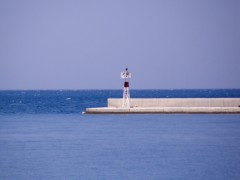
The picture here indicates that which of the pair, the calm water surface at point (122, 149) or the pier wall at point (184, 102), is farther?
the pier wall at point (184, 102)

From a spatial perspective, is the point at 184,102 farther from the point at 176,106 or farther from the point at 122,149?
the point at 122,149

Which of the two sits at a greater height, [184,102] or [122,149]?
[184,102]

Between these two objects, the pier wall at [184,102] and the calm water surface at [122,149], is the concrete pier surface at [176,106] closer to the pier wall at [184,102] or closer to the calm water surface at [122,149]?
the pier wall at [184,102]

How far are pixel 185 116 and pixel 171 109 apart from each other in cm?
126

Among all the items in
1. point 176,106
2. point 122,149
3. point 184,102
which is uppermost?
point 184,102

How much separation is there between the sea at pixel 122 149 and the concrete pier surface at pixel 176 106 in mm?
3739

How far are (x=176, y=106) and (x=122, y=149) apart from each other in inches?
1026

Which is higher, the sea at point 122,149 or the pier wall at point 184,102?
the pier wall at point 184,102

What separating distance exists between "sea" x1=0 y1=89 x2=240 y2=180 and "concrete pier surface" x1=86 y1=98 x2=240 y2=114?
147 inches

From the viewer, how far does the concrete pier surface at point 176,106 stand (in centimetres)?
5872

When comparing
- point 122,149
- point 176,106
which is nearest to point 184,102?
point 176,106

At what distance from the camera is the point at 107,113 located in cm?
6094

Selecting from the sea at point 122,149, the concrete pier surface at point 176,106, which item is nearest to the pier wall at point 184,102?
the concrete pier surface at point 176,106

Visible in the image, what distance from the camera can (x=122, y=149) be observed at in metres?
35.4
